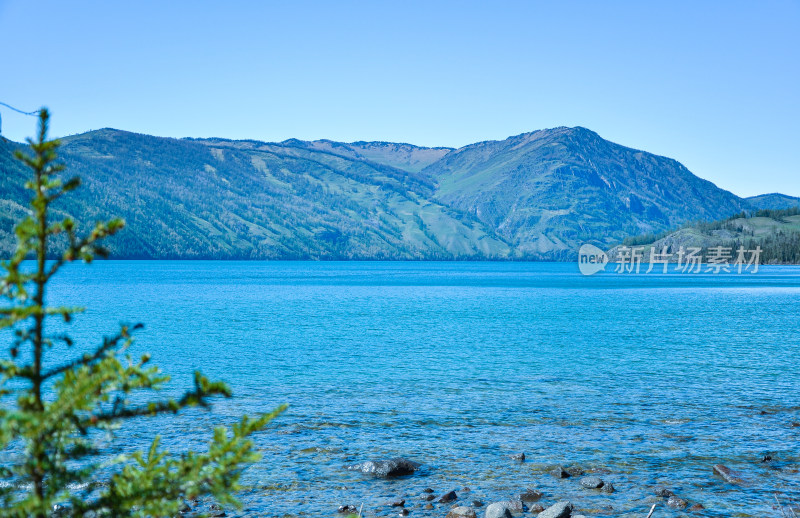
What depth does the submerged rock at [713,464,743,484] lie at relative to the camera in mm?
20609

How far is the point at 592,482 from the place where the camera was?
20.1 m

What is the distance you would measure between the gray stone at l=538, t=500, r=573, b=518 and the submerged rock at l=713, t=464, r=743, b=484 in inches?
271

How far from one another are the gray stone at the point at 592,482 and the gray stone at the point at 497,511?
388 centimetres

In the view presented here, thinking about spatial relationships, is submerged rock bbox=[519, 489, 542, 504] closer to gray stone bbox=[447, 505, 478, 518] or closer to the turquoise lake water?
the turquoise lake water

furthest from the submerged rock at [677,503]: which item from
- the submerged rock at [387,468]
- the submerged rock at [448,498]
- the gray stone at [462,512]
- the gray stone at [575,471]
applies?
the submerged rock at [387,468]

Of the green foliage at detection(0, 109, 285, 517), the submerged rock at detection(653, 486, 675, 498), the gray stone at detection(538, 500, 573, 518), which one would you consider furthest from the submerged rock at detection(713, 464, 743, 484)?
the green foliage at detection(0, 109, 285, 517)

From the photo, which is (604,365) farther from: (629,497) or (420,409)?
(629,497)

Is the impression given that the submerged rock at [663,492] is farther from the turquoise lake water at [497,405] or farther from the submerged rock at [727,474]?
the submerged rock at [727,474]

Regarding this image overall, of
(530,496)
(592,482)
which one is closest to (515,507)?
(530,496)

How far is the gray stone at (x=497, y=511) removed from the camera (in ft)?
55.9

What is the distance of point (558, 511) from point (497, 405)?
15.9m

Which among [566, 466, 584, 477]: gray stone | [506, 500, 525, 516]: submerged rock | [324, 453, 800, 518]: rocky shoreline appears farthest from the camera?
[566, 466, 584, 477]: gray stone

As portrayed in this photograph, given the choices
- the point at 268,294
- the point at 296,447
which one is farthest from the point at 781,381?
the point at 268,294

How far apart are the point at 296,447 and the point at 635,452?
12.8m
